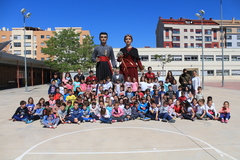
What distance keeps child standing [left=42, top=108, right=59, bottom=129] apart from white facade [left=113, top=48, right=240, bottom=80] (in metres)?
38.5

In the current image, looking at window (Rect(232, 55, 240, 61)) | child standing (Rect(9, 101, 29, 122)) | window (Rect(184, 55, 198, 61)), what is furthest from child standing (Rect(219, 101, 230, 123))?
window (Rect(232, 55, 240, 61))

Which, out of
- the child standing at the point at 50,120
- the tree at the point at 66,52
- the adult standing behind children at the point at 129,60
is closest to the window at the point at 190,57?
the tree at the point at 66,52

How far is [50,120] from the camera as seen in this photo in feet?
20.0

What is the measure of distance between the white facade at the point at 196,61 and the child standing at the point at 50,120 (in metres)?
38.5

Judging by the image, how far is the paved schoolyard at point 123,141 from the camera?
384cm

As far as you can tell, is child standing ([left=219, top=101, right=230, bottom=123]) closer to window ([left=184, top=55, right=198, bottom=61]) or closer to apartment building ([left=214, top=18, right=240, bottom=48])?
window ([left=184, top=55, right=198, bottom=61])

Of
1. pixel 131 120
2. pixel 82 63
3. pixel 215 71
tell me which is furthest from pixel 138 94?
pixel 215 71

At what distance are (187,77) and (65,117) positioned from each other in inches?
221

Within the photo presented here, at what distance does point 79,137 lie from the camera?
4.94 metres

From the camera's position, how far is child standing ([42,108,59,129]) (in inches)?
232

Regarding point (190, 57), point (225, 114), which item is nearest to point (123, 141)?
point (225, 114)

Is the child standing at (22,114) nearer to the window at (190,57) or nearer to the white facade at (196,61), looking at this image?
the white facade at (196,61)

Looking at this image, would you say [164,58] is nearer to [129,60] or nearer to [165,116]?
[129,60]

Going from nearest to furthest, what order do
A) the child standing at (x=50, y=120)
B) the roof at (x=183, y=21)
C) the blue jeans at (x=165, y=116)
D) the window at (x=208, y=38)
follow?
the child standing at (x=50, y=120)
the blue jeans at (x=165, y=116)
the roof at (x=183, y=21)
the window at (x=208, y=38)
